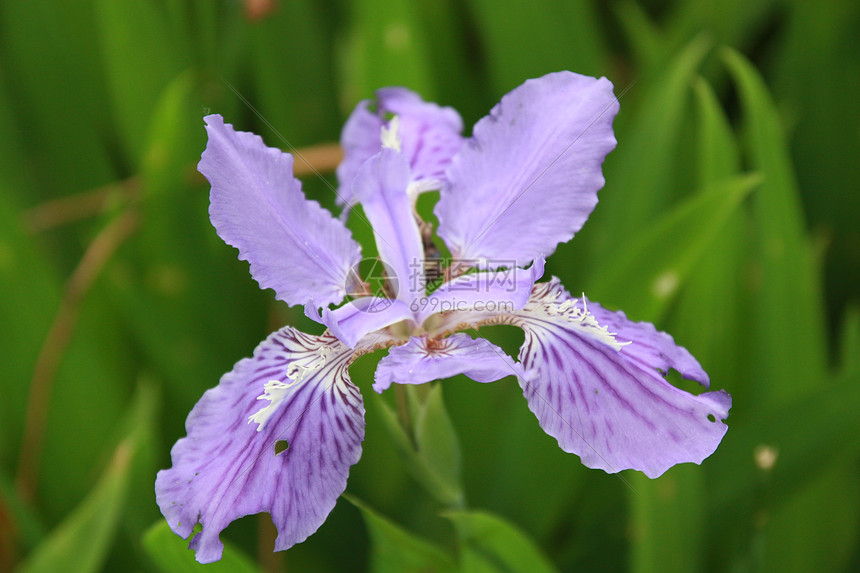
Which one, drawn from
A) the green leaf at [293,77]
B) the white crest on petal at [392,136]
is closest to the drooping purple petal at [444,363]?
the white crest on petal at [392,136]

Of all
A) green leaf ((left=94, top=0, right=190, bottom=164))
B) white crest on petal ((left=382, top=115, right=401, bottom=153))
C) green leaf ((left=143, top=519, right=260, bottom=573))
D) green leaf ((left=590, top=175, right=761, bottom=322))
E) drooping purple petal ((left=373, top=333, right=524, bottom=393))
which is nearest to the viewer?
drooping purple petal ((left=373, top=333, right=524, bottom=393))

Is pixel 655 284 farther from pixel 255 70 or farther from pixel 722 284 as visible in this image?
pixel 255 70

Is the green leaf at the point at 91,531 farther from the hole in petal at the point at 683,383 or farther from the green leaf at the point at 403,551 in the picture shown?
the hole in petal at the point at 683,383

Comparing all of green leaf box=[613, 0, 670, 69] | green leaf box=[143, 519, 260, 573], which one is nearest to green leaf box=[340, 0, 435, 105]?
green leaf box=[613, 0, 670, 69]

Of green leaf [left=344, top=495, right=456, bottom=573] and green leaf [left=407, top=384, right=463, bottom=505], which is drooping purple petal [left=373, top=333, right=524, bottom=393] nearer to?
green leaf [left=407, top=384, right=463, bottom=505]

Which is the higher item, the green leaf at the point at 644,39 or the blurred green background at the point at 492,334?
the green leaf at the point at 644,39

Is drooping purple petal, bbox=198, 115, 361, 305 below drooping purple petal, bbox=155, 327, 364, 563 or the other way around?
the other way around

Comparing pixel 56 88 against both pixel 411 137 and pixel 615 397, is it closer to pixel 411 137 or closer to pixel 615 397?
pixel 411 137

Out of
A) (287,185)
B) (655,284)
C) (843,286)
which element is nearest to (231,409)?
(287,185)
